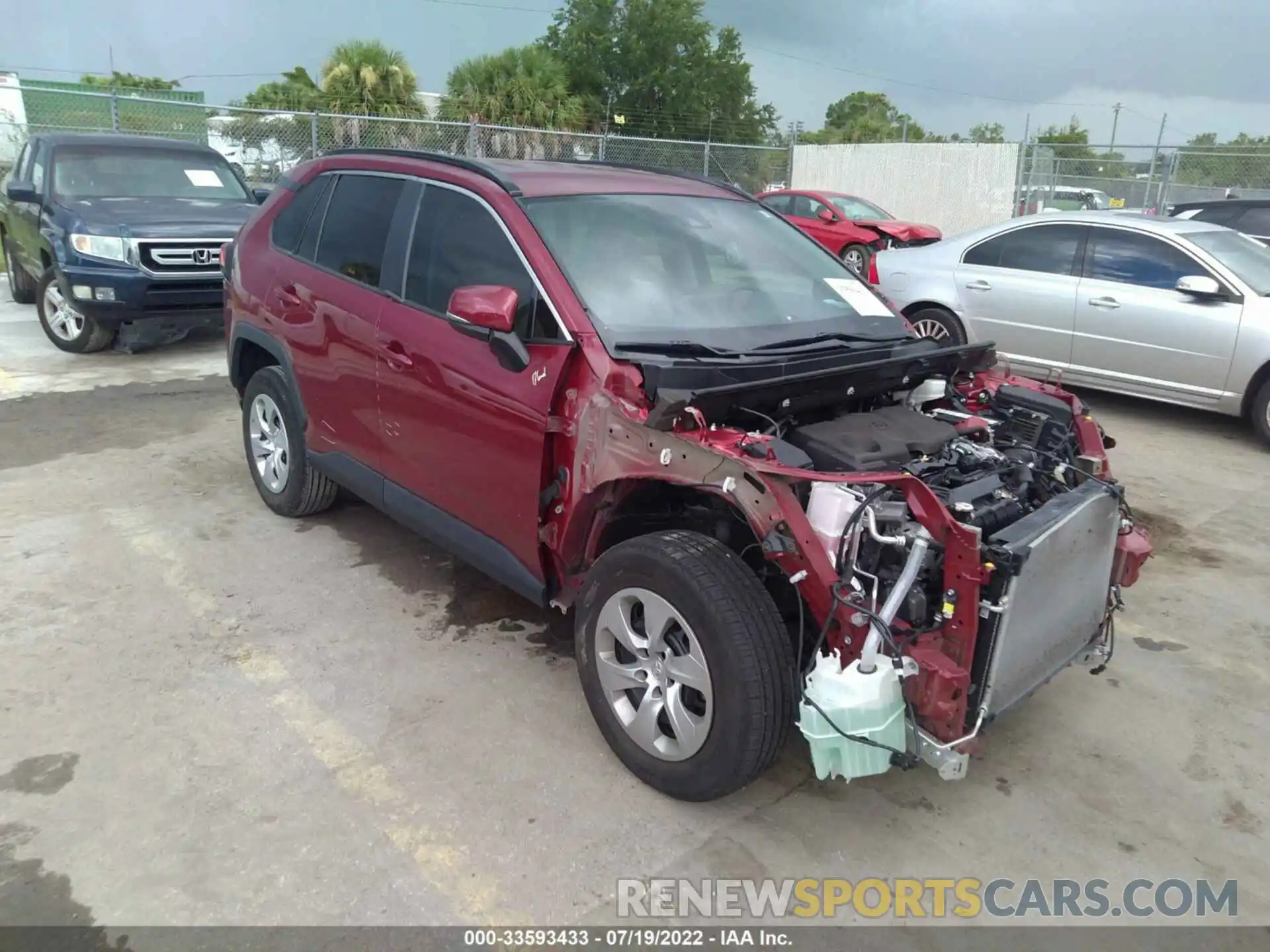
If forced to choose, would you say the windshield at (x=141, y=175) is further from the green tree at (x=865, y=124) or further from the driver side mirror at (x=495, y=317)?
the green tree at (x=865, y=124)

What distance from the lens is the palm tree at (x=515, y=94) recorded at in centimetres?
2477

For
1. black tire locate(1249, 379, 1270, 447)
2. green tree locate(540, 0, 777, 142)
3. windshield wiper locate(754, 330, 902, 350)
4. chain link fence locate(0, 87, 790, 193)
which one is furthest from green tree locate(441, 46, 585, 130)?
windshield wiper locate(754, 330, 902, 350)

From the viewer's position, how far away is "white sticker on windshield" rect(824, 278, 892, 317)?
158 inches

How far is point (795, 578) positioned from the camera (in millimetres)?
2637

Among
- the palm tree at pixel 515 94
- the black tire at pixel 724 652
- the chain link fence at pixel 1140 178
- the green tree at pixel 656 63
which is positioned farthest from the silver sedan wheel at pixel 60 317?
the green tree at pixel 656 63

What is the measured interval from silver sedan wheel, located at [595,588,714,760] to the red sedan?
12.9 m

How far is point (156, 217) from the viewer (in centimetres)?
858

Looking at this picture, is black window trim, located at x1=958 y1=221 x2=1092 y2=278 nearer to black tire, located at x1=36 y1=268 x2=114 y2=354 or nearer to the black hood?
the black hood

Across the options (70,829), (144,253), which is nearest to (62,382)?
(144,253)

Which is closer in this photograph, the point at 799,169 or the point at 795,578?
the point at 795,578

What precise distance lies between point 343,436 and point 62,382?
486 cm

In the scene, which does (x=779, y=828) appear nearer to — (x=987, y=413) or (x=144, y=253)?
(x=987, y=413)

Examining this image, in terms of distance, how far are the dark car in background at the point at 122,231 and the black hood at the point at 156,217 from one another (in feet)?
0.04

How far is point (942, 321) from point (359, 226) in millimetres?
Result: 5549
